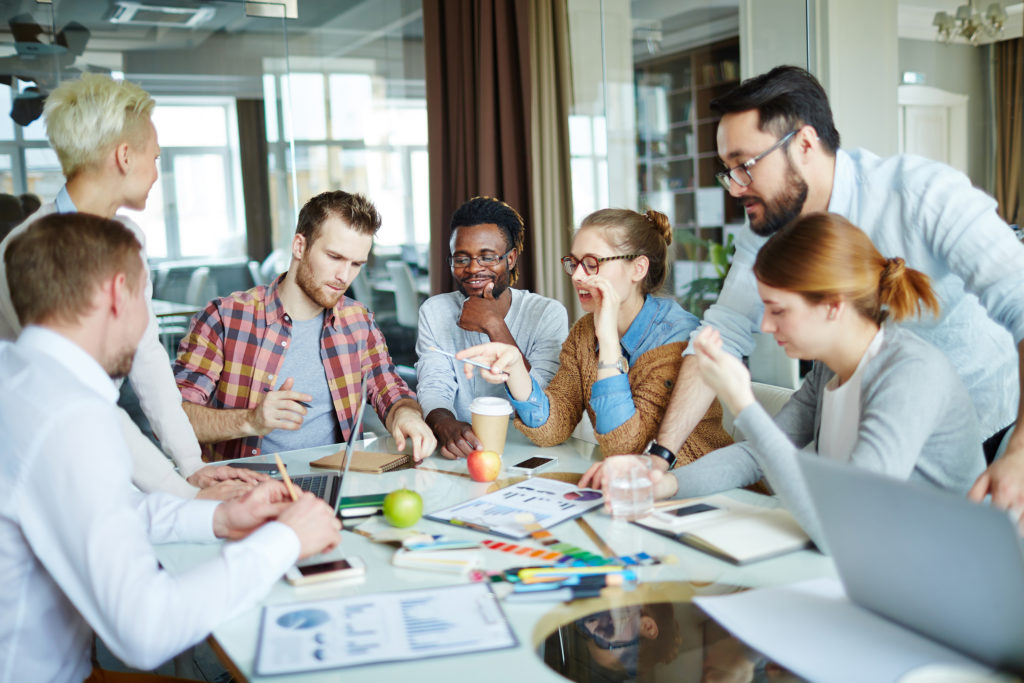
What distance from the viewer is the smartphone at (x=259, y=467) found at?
78.4 inches

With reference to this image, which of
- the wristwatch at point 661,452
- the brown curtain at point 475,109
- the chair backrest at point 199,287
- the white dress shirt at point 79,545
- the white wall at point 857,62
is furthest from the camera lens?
the chair backrest at point 199,287

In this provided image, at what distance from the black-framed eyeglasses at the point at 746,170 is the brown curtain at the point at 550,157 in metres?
2.17

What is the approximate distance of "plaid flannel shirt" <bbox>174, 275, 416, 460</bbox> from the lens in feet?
8.29

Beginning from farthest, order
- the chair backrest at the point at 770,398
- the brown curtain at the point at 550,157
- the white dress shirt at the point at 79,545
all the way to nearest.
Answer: the brown curtain at the point at 550,157 → the chair backrest at the point at 770,398 → the white dress shirt at the point at 79,545

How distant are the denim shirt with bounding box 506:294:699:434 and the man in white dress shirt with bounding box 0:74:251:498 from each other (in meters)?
0.75

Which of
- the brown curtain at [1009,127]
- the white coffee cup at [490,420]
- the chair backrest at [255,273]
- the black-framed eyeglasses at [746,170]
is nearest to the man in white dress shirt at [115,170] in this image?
the white coffee cup at [490,420]

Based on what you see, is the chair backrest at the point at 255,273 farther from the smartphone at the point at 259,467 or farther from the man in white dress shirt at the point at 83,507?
the man in white dress shirt at the point at 83,507

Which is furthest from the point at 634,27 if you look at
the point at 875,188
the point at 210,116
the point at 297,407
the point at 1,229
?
the point at 1,229

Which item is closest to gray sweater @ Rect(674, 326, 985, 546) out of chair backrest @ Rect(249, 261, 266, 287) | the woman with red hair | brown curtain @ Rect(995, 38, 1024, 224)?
the woman with red hair

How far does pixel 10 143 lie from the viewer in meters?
4.20

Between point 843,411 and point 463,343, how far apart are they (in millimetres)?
1351

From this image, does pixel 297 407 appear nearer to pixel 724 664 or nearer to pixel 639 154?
pixel 724 664

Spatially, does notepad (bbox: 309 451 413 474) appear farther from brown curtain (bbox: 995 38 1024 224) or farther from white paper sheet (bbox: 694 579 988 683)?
brown curtain (bbox: 995 38 1024 224)

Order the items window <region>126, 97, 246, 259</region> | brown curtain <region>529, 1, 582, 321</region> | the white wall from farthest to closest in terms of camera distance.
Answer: window <region>126, 97, 246, 259</region>, brown curtain <region>529, 1, 582, 321</region>, the white wall
